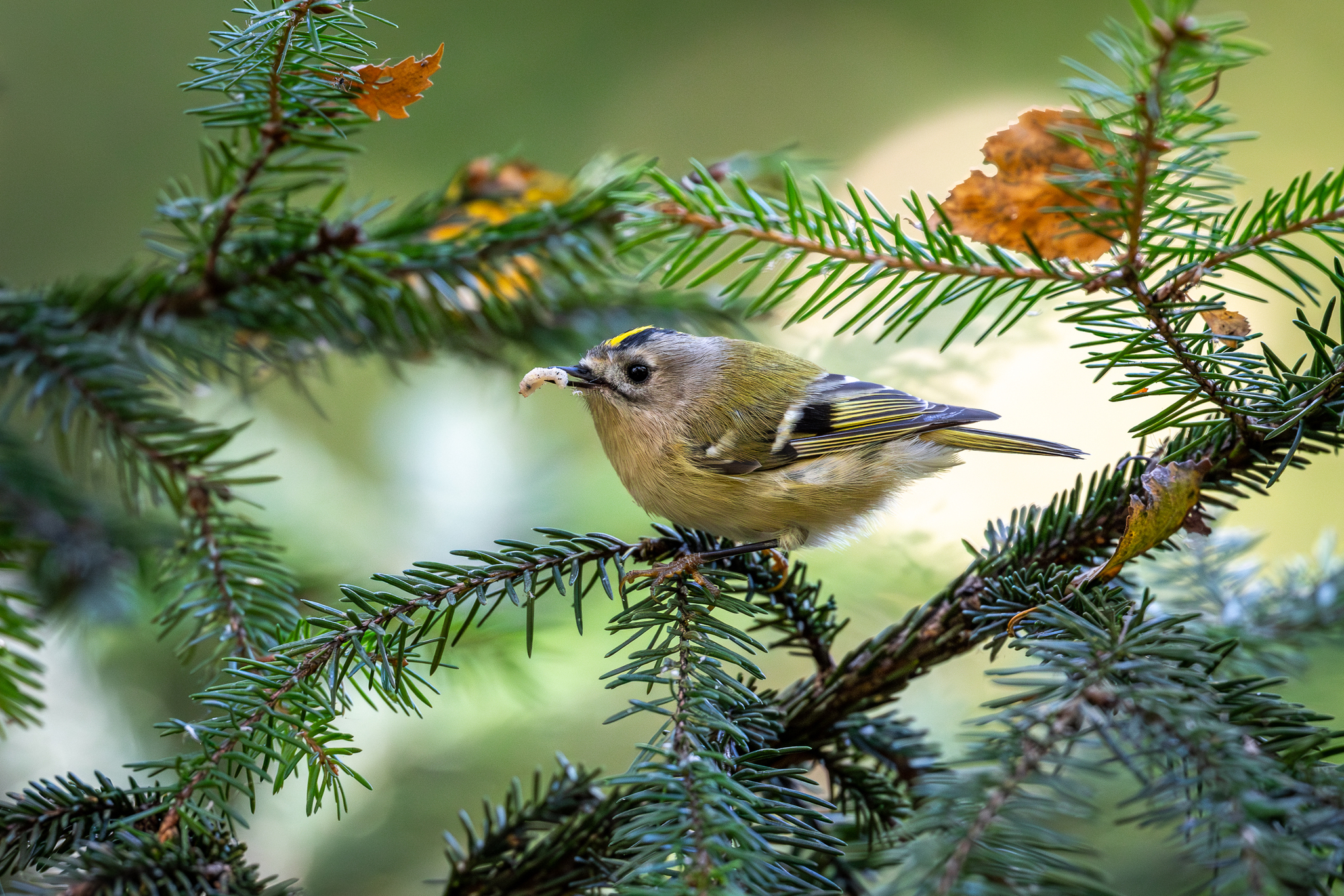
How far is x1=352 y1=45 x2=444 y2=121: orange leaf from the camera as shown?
0.60 metres

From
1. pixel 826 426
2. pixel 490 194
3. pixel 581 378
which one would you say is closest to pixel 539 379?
pixel 581 378

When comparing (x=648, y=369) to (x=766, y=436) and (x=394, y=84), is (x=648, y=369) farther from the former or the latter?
(x=394, y=84)

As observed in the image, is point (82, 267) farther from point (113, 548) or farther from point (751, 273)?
point (751, 273)

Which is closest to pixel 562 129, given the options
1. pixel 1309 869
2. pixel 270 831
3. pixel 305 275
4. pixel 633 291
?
pixel 633 291

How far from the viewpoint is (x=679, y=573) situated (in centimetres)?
73

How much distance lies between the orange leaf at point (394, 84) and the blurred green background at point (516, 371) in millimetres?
381

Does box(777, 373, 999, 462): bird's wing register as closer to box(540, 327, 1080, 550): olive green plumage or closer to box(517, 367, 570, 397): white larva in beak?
box(540, 327, 1080, 550): olive green plumage

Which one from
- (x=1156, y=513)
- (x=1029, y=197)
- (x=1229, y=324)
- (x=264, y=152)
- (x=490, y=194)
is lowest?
(x=1156, y=513)

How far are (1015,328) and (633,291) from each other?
1.69ft

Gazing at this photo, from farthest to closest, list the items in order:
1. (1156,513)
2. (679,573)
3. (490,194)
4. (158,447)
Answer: (490,194) → (158,447) → (679,573) → (1156,513)

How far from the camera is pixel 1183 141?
0.49 metres

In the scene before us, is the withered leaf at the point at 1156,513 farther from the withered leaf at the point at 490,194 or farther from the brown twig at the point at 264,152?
the withered leaf at the point at 490,194

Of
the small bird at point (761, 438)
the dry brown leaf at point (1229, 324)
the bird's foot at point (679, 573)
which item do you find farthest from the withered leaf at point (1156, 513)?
the small bird at point (761, 438)

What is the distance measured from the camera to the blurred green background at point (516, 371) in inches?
44.2
